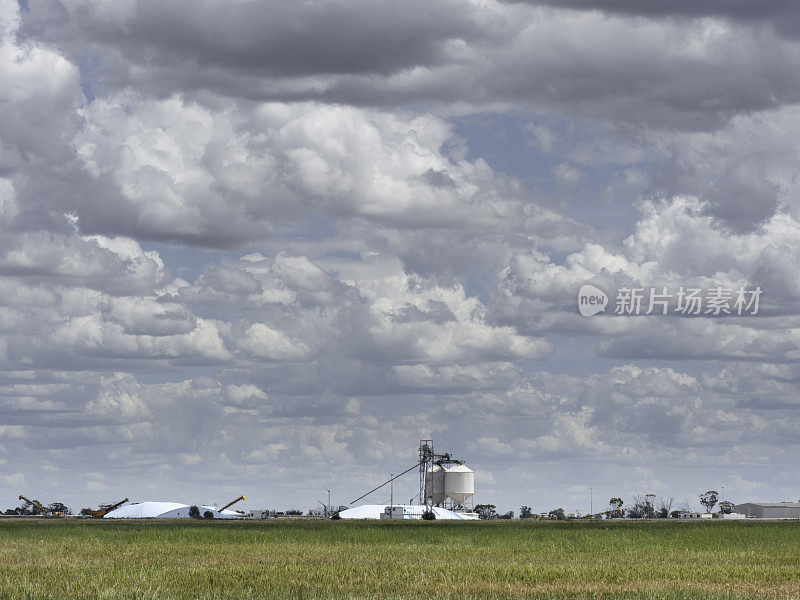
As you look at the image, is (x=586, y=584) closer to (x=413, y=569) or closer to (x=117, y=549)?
(x=413, y=569)

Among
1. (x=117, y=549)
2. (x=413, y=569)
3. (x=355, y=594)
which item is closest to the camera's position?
(x=355, y=594)

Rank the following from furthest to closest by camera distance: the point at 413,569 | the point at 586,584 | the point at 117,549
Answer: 1. the point at 117,549
2. the point at 413,569
3. the point at 586,584

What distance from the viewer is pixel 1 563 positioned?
65750 mm

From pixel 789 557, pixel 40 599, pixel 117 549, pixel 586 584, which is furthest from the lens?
pixel 117 549

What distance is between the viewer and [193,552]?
77750mm

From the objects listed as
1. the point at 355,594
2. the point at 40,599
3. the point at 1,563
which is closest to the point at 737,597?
the point at 355,594

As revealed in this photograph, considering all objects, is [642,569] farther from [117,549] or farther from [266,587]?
[117,549]

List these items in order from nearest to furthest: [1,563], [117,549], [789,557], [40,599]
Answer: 1. [40,599]
2. [1,563]
3. [789,557]
4. [117,549]

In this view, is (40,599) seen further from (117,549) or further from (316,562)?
(117,549)

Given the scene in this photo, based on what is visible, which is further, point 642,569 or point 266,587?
point 642,569

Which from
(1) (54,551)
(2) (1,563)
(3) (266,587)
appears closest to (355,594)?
(3) (266,587)

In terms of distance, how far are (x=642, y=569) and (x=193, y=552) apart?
107 feet

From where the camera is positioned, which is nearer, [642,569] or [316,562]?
[642,569]

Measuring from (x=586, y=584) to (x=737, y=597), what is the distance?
11112mm
